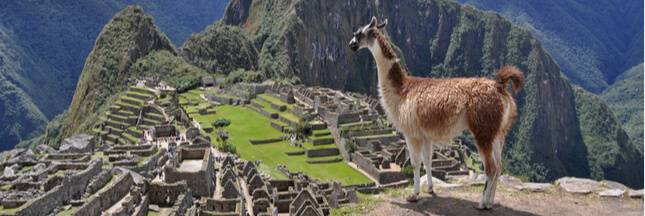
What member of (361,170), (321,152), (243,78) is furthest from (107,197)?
(243,78)

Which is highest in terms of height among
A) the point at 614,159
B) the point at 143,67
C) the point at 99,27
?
the point at 99,27

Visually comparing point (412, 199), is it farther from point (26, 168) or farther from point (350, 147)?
point (350, 147)

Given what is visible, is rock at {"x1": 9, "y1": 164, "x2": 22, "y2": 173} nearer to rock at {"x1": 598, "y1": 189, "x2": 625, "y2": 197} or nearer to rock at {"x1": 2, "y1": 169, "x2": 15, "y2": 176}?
rock at {"x1": 2, "y1": 169, "x2": 15, "y2": 176}

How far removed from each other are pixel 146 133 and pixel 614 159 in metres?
154

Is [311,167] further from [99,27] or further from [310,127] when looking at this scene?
[99,27]

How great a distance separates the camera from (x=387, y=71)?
12789 millimetres

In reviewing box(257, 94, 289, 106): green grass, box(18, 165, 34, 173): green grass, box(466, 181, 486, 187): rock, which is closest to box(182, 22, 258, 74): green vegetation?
box(257, 94, 289, 106): green grass

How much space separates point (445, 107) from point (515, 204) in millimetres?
2753

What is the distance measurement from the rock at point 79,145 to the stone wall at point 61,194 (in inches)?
530

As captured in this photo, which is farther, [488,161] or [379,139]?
[379,139]

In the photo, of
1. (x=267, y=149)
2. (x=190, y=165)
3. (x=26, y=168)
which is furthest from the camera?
(x=267, y=149)

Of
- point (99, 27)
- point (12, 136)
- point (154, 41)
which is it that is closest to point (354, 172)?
point (12, 136)

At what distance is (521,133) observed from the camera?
19212 cm

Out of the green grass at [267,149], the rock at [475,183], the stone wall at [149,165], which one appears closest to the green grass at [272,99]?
the green grass at [267,149]
